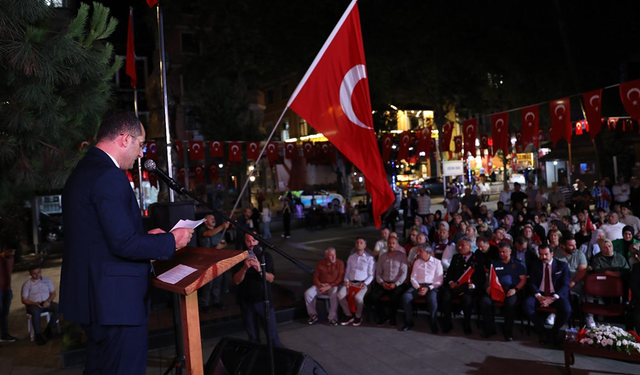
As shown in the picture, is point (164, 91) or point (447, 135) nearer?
point (164, 91)

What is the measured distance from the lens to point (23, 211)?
18.2 m

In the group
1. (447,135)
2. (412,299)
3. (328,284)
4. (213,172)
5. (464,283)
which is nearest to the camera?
(464,283)

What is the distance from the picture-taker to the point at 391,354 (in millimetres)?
7441

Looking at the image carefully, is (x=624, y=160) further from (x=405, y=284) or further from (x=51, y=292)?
(x=51, y=292)

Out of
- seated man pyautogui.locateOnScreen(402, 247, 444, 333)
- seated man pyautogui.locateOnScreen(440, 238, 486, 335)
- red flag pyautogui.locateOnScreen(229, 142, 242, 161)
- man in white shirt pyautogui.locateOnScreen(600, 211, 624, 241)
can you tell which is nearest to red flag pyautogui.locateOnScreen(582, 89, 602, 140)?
man in white shirt pyautogui.locateOnScreen(600, 211, 624, 241)

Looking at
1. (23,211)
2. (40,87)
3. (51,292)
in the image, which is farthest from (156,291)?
(23,211)

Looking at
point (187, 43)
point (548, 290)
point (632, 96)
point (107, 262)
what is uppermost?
point (187, 43)

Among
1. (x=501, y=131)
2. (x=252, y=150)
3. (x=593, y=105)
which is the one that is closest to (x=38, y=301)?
(x=252, y=150)

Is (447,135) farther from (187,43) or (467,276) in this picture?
(187,43)

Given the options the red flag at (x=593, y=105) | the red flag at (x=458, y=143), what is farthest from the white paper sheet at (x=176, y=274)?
the red flag at (x=458, y=143)

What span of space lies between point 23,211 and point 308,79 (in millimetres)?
15915

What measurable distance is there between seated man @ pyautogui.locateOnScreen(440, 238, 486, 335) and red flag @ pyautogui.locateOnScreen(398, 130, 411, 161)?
13037 millimetres

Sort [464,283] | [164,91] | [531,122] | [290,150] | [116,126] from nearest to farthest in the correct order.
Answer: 1. [116,126]
2. [164,91]
3. [464,283]
4. [531,122]
5. [290,150]

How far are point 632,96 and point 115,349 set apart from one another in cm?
1269
